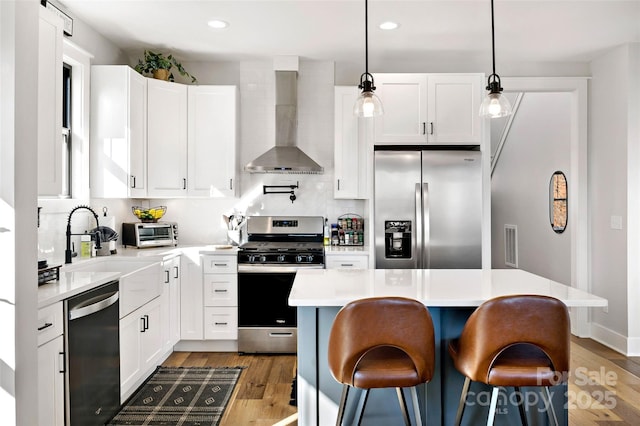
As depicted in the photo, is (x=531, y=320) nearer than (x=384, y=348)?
Yes

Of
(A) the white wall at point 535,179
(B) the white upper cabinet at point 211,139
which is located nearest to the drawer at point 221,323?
(B) the white upper cabinet at point 211,139

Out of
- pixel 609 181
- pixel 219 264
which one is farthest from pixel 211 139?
pixel 609 181

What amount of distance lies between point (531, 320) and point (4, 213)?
2.09m

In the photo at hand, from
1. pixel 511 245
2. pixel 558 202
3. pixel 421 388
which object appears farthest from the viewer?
pixel 511 245

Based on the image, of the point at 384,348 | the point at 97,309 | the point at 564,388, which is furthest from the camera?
the point at 97,309

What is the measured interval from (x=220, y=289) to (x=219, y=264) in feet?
0.73

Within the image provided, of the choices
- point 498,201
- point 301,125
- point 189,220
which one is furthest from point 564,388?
point 498,201

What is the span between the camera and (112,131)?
354 centimetres

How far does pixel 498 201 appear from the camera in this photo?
6.54 meters

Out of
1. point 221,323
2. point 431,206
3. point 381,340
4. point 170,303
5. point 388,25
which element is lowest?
point 221,323

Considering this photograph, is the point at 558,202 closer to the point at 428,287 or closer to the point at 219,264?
the point at 428,287

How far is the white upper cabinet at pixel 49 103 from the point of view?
2307 millimetres

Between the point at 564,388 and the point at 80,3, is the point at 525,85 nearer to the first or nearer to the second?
the point at 564,388

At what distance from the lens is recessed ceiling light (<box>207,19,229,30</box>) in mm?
3451
